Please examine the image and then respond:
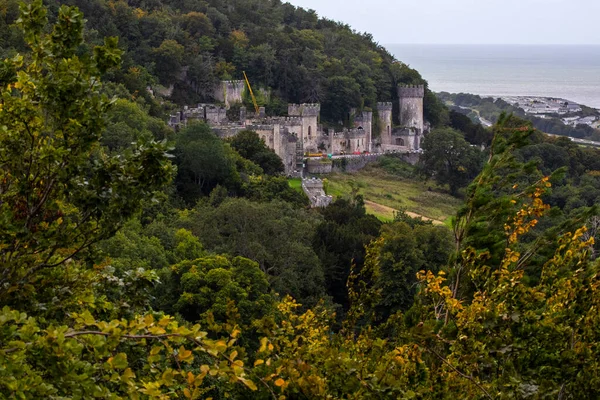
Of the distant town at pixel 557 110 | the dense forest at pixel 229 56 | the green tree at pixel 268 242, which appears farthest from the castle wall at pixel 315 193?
the distant town at pixel 557 110

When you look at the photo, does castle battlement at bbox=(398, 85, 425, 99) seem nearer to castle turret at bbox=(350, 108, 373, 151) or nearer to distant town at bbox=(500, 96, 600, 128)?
castle turret at bbox=(350, 108, 373, 151)

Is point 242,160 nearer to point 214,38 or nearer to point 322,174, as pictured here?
point 322,174

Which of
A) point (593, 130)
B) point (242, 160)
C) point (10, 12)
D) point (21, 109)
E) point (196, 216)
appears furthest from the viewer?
point (593, 130)

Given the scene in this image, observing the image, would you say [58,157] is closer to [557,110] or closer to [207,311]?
[207,311]

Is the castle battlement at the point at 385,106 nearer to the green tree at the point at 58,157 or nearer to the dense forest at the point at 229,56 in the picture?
the dense forest at the point at 229,56

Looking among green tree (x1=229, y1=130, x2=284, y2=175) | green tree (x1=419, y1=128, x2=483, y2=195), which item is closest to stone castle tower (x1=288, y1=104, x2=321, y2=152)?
green tree (x1=419, y1=128, x2=483, y2=195)

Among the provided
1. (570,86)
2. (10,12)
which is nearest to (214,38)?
(10,12)

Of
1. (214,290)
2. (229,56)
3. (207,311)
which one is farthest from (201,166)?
(229,56)
